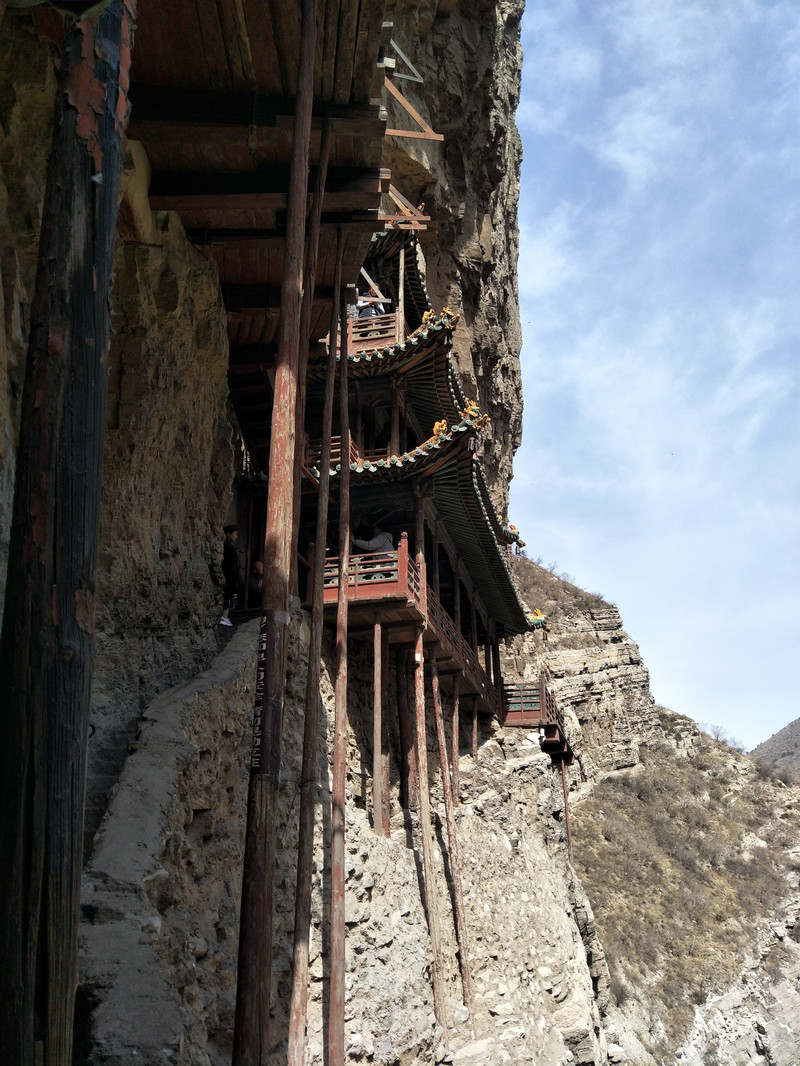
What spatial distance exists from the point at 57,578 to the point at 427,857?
12.5 metres

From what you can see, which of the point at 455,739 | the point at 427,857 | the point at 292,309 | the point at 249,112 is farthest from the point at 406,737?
the point at 292,309

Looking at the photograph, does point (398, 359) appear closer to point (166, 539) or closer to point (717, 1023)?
point (166, 539)

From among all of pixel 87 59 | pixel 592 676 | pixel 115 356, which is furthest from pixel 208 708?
pixel 592 676

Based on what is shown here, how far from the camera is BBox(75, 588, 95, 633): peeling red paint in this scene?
3543 millimetres

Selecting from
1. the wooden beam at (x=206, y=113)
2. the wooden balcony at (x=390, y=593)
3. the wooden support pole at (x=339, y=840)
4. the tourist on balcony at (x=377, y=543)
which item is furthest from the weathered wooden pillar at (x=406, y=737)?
the wooden beam at (x=206, y=113)

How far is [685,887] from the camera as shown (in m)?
35.0

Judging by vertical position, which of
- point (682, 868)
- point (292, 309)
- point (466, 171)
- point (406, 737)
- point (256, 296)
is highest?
point (466, 171)

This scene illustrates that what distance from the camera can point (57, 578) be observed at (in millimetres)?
3521

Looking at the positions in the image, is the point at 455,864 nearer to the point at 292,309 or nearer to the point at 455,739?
the point at 455,739

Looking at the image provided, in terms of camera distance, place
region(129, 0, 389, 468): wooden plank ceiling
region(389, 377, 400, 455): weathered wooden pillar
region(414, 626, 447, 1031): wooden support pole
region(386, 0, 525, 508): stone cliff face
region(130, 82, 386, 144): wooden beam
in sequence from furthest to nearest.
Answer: region(386, 0, 525, 508): stone cliff face → region(389, 377, 400, 455): weathered wooden pillar → region(414, 626, 447, 1031): wooden support pole → region(130, 82, 386, 144): wooden beam → region(129, 0, 389, 468): wooden plank ceiling

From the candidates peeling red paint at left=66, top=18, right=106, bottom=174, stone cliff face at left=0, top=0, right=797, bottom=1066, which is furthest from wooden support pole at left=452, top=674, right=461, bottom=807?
peeling red paint at left=66, top=18, right=106, bottom=174

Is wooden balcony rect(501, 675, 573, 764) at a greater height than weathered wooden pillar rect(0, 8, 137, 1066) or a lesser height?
greater

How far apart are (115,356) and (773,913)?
32.5m

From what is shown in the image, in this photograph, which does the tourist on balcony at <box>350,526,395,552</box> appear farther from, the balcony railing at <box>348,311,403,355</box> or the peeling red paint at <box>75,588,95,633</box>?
the peeling red paint at <box>75,588,95,633</box>
